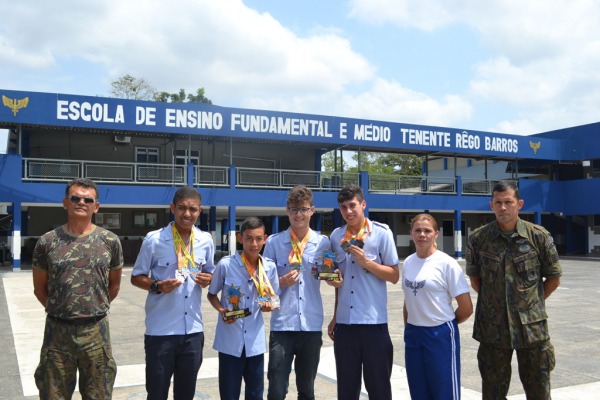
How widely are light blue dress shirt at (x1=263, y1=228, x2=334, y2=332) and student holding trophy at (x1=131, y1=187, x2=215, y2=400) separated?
1.88 ft

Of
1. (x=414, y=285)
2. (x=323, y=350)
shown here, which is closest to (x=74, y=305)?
(x=414, y=285)

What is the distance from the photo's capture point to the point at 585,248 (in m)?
32.2

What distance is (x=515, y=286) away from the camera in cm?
398

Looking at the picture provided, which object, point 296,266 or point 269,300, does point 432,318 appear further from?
point 269,300

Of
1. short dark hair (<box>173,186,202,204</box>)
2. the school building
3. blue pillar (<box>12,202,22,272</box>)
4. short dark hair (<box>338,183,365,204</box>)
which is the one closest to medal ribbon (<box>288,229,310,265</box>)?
short dark hair (<box>338,183,365,204</box>)

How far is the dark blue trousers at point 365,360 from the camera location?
399 cm

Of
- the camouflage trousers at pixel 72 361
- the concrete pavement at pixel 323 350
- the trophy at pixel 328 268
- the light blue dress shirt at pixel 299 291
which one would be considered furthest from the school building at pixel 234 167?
the trophy at pixel 328 268

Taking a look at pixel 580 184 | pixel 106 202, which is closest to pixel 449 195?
pixel 580 184

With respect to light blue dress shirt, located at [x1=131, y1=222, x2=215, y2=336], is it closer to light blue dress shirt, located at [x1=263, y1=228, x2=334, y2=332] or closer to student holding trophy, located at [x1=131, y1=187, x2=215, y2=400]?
student holding trophy, located at [x1=131, y1=187, x2=215, y2=400]

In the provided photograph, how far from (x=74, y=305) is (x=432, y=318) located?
247 cm

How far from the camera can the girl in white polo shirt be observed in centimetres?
386

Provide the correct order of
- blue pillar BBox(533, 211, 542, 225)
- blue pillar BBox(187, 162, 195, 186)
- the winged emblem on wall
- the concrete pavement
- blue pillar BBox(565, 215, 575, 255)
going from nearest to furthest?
1. the concrete pavement
2. the winged emblem on wall
3. blue pillar BBox(187, 162, 195, 186)
4. blue pillar BBox(533, 211, 542, 225)
5. blue pillar BBox(565, 215, 575, 255)

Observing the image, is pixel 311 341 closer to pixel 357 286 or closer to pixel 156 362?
pixel 357 286

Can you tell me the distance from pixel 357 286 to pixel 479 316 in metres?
0.95
